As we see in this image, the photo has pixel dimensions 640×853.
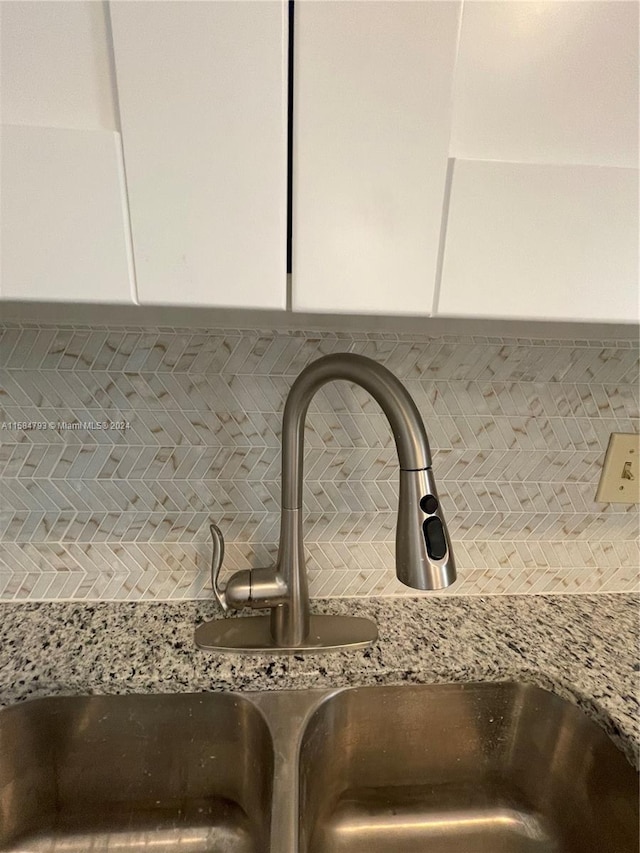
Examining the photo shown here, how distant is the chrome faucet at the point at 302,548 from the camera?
54 centimetres

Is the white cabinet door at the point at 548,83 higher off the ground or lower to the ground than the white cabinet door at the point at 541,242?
higher

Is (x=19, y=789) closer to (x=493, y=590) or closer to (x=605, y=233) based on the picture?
(x=493, y=590)

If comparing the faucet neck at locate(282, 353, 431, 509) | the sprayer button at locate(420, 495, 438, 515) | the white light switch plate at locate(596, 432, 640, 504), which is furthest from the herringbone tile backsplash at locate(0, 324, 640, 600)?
the sprayer button at locate(420, 495, 438, 515)

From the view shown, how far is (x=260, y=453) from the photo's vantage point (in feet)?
2.62

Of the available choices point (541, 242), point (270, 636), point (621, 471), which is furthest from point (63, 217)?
point (621, 471)

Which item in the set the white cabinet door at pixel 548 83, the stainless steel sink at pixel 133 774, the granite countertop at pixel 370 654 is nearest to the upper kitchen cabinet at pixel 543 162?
the white cabinet door at pixel 548 83

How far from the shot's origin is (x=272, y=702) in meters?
0.70

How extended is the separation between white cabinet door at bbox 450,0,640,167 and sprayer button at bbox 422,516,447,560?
368 millimetres

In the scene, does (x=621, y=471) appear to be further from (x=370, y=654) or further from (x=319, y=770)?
(x=319, y=770)

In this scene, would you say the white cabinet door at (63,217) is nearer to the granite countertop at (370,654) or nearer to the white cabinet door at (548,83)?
the white cabinet door at (548,83)

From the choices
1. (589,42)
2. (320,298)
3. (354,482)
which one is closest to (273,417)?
(354,482)

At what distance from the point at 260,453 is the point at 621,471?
2.05ft

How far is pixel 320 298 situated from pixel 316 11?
229 millimetres

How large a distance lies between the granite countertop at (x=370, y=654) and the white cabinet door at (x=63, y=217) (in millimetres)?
535
